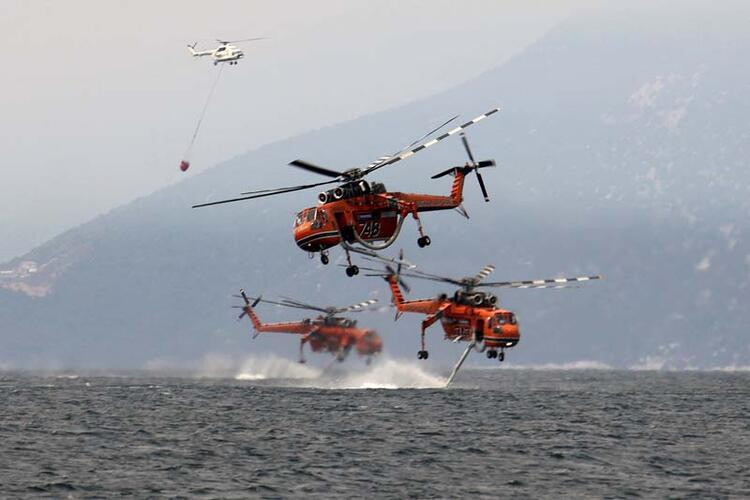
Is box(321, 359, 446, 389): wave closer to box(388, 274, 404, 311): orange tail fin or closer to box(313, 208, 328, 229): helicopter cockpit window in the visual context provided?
box(388, 274, 404, 311): orange tail fin

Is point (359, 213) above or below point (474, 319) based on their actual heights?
above

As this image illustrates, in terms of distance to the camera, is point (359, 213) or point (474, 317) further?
point (474, 317)

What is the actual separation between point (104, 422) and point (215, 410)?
1675cm

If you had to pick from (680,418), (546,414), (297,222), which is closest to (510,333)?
(546,414)

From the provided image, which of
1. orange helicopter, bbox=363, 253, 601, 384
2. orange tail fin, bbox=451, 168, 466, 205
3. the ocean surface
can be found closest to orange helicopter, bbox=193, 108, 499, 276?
orange tail fin, bbox=451, 168, 466, 205

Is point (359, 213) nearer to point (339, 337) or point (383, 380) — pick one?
point (339, 337)

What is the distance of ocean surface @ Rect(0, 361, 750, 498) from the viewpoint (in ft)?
215

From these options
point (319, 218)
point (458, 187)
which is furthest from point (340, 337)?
point (319, 218)

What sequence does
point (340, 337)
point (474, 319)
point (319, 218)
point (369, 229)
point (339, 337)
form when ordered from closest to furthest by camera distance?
point (369, 229) < point (319, 218) < point (474, 319) < point (340, 337) < point (339, 337)

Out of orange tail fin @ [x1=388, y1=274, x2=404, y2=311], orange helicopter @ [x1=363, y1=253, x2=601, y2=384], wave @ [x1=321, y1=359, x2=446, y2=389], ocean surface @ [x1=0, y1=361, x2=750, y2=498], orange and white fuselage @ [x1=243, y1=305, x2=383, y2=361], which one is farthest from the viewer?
orange and white fuselage @ [x1=243, y1=305, x2=383, y2=361]

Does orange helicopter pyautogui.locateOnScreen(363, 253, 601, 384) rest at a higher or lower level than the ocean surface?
higher

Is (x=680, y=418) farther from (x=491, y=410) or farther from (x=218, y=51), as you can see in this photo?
(x=218, y=51)

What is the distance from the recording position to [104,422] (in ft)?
323

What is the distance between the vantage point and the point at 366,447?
82562mm
